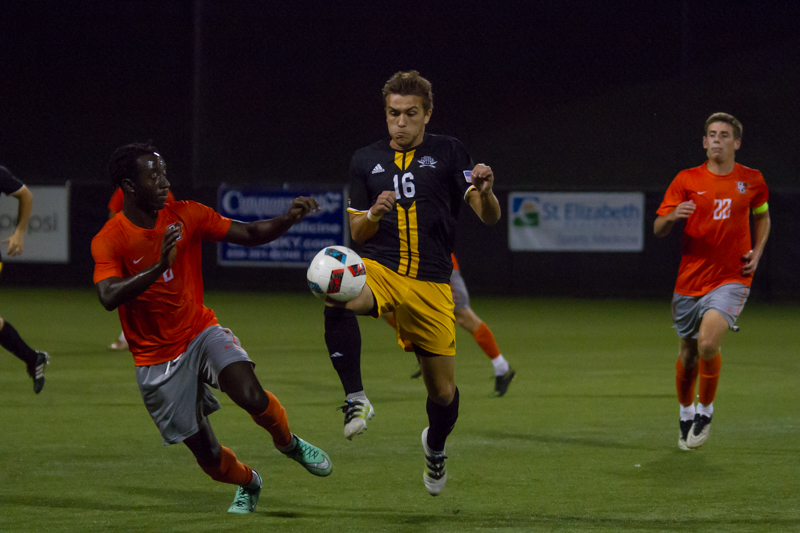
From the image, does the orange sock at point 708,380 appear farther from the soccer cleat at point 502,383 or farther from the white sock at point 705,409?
the soccer cleat at point 502,383

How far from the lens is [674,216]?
6660 millimetres

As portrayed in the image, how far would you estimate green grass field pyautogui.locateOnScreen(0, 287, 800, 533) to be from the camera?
5316mm

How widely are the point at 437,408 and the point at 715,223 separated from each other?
2622mm

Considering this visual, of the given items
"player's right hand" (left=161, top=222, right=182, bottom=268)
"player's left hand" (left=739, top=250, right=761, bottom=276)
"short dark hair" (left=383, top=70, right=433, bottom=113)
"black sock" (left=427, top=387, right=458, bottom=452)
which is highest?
A: "short dark hair" (left=383, top=70, right=433, bottom=113)

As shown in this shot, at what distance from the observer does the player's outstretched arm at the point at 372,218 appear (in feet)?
16.0

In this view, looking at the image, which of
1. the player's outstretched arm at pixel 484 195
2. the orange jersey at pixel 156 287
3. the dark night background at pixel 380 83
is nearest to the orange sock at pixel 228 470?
the orange jersey at pixel 156 287

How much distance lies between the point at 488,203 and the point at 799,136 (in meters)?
18.9

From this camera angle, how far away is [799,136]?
72.0 ft

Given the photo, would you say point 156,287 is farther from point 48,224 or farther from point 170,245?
point 48,224

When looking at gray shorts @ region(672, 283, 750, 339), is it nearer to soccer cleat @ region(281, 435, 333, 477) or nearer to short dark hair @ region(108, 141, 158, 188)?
soccer cleat @ region(281, 435, 333, 477)

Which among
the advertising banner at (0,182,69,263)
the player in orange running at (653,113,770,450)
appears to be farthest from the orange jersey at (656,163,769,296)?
the advertising banner at (0,182,69,263)

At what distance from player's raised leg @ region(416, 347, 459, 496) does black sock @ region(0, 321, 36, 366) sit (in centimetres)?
419

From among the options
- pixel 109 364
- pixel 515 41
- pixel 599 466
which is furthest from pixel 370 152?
pixel 515 41

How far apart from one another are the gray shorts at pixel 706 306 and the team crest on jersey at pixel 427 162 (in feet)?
7.94
